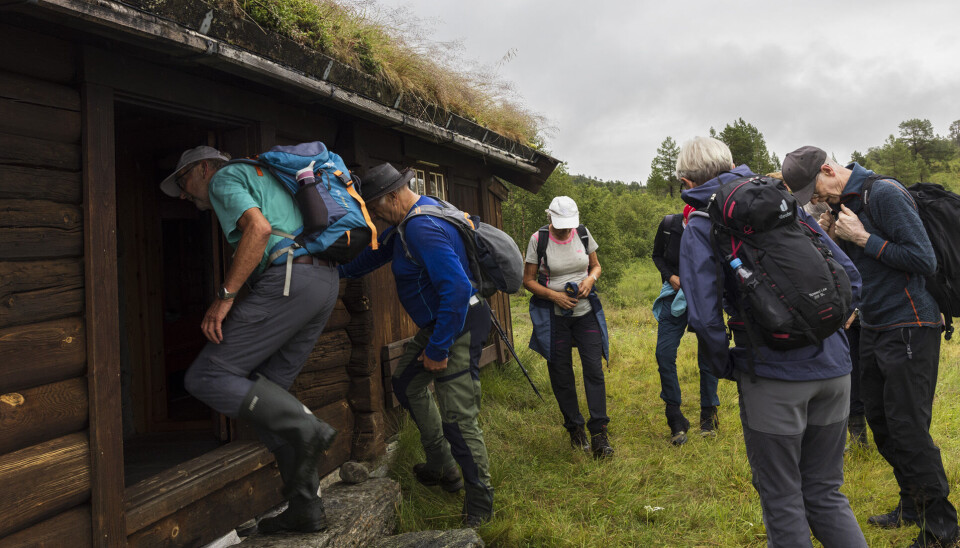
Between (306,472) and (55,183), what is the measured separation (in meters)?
1.73

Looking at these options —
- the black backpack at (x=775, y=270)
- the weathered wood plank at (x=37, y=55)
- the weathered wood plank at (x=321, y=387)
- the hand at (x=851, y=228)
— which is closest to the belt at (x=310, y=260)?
the weathered wood plank at (x=321, y=387)

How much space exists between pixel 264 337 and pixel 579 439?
3.20 m

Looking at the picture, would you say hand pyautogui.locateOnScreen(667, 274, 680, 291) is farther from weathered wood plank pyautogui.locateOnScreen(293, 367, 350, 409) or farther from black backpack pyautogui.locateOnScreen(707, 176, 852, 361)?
weathered wood plank pyautogui.locateOnScreen(293, 367, 350, 409)

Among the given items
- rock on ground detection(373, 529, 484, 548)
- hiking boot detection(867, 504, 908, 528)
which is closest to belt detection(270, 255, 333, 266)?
rock on ground detection(373, 529, 484, 548)

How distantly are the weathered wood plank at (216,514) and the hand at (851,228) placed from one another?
12.0 feet

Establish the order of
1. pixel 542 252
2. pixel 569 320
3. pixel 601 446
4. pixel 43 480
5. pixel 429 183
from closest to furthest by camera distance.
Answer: pixel 43 480, pixel 601 446, pixel 569 320, pixel 542 252, pixel 429 183

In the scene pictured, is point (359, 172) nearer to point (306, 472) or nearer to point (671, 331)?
point (306, 472)

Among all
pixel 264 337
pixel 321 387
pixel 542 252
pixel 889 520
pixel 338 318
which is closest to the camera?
pixel 264 337

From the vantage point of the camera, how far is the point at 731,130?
144 feet

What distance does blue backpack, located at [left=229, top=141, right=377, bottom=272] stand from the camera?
3.09m

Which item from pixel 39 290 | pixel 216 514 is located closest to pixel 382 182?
pixel 39 290

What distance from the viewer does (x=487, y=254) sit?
380cm

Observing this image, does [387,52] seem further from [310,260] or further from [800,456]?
[800,456]

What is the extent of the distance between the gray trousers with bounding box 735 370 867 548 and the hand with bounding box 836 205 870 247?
4.01ft
